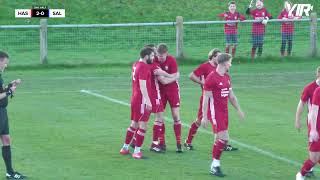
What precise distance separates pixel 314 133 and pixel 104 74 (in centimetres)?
1589

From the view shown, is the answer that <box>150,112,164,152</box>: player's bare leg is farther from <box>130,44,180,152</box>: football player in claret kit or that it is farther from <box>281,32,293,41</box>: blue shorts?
<box>281,32,293,41</box>: blue shorts

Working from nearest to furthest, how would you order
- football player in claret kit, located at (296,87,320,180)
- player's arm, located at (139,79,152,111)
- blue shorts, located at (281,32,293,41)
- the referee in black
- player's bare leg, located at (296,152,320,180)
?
1. football player in claret kit, located at (296,87,320,180)
2. player's bare leg, located at (296,152,320,180)
3. the referee in black
4. player's arm, located at (139,79,152,111)
5. blue shorts, located at (281,32,293,41)

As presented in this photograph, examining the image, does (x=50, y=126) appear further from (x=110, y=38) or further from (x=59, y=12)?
(x=59, y=12)

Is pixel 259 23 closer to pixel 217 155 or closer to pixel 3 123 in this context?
pixel 217 155

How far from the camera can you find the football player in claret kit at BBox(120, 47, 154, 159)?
14367mm

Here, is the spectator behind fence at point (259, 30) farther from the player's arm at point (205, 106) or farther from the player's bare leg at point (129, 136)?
the player's arm at point (205, 106)

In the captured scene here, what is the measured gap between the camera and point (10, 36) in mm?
32781

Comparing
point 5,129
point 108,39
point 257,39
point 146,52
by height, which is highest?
point 146,52

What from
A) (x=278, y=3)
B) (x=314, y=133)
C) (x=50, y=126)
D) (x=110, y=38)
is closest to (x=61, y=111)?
(x=50, y=126)

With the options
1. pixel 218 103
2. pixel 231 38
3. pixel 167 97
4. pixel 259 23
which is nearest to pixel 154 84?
pixel 167 97

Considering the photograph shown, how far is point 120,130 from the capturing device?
17.4 meters

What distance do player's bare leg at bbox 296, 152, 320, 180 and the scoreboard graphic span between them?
25.9m

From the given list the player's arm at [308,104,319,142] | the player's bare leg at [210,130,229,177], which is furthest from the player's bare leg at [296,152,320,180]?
the player's bare leg at [210,130,229,177]

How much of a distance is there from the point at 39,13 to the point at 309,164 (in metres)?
26.1
